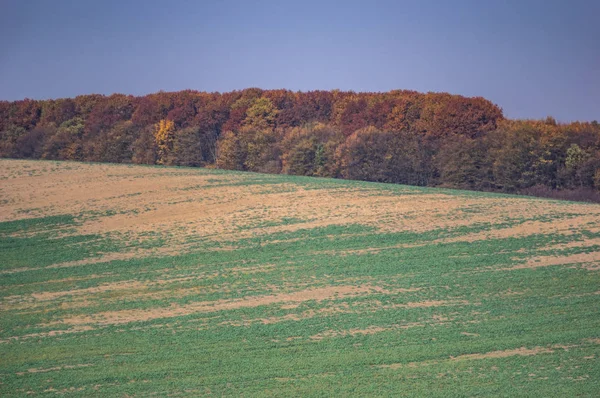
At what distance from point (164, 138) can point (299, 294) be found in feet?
111

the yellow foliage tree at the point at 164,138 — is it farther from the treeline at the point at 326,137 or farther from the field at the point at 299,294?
the field at the point at 299,294

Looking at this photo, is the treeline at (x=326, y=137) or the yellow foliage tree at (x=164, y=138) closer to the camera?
the treeline at (x=326, y=137)

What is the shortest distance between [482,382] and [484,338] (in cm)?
233

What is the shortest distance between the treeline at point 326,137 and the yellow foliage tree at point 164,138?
0.26 ft

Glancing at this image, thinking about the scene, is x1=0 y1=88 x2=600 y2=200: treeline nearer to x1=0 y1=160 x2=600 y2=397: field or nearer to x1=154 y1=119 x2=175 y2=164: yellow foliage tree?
x1=154 y1=119 x2=175 y2=164: yellow foliage tree

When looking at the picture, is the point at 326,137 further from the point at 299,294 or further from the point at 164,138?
the point at 299,294

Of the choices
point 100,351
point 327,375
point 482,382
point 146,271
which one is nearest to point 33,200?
point 146,271

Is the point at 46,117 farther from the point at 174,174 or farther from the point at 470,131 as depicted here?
the point at 470,131

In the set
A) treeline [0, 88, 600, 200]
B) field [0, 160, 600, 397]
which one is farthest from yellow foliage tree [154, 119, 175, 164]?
field [0, 160, 600, 397]

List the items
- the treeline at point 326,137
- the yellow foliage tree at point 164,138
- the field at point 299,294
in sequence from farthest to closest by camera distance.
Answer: the yellow foliage tree at point 164,138 → the treeline at point 326,137 → the field at point 299,294

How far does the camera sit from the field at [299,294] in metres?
14.2

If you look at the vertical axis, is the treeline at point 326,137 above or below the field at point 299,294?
above

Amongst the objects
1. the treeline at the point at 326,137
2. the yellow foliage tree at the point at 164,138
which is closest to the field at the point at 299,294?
the treeline at the point at 326,137

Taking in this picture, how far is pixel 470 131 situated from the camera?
148 feet
